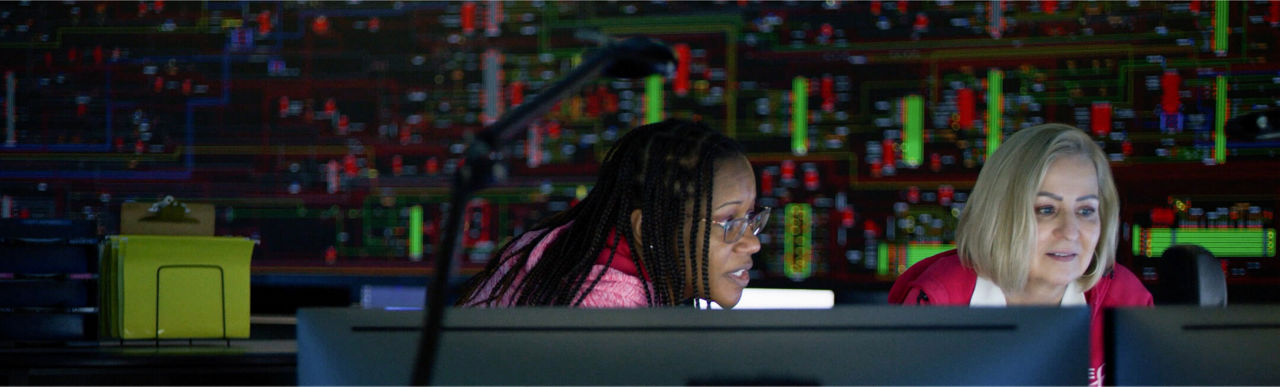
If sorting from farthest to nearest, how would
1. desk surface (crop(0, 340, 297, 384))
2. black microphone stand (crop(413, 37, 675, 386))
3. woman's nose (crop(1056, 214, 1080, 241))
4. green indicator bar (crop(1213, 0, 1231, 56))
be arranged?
1. green indicator bar (crop(1213, 0, 1231, 56))
2. desk surface (crop(0, 340, 297, 384))
3. woman's nose (crop(1056, 214, 1080, 241))
4. black microphone stand (crop(413, 37, 675, 386))

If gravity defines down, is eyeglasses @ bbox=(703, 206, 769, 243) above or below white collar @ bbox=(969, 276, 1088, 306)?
above

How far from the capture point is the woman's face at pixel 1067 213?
1931 mm

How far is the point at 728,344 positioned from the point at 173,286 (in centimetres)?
227

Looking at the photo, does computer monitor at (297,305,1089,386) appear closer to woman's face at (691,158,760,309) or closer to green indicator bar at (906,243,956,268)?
woman's face at (691,158,760,309)

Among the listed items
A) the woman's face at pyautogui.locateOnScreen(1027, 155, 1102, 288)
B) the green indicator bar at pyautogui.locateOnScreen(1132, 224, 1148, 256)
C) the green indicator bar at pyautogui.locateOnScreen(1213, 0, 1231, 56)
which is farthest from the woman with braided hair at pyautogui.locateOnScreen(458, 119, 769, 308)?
the green indicator bar at pyautogui.locateOnScreen(1213, 0, 1231, 56)

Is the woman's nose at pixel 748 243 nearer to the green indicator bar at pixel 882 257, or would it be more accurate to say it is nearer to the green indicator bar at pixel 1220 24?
the green indicator bar at pixel 882 257

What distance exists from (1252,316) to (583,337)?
1.78ft

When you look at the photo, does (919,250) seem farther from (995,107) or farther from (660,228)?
(660,228)

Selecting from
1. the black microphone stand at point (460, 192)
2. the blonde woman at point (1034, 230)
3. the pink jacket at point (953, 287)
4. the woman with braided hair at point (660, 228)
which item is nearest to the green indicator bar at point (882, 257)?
the pink jacket at point (953, 287)

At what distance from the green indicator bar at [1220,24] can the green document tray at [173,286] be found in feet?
7.89

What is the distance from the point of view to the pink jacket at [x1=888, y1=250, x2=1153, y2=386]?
78.1 inches

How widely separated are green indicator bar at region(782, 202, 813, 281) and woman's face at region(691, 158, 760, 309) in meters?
1.63

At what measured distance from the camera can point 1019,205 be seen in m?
1.94

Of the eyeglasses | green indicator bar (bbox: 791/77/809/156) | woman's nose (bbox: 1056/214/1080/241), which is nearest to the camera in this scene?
the eyeglasses
